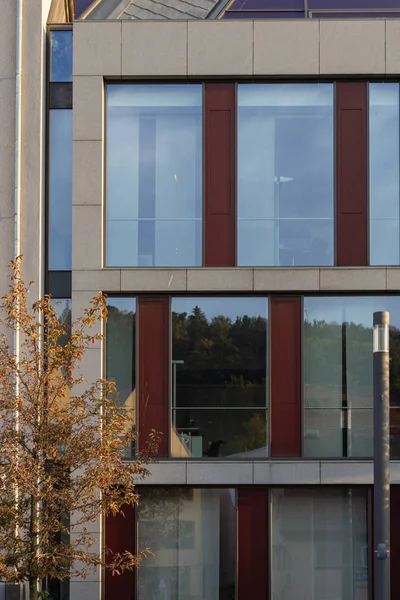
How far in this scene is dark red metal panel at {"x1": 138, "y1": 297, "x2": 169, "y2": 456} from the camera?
58.6 feet

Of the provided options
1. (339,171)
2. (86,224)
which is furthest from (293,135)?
(86,224)

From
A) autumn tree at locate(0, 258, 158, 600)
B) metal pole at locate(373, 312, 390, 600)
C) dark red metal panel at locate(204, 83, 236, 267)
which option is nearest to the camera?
metal pole at locate(373, 312, 390, 600)

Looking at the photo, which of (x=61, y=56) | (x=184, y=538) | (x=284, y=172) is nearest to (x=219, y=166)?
(x=284, y=172)

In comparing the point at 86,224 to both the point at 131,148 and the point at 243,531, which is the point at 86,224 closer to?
the point at 131,148

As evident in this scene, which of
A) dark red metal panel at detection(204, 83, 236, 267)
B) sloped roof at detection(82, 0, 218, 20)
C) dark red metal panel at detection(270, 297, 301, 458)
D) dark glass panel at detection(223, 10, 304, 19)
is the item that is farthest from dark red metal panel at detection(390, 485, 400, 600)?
sloped roof at detection(82, 0, 218, 20)

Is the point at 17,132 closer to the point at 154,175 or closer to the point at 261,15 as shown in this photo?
the point at 154,175

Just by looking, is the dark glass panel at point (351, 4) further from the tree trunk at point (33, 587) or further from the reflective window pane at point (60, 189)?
the tree trunk at point (33, 587)

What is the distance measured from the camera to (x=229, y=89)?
1834 cm

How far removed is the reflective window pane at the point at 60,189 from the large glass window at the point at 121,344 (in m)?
1.33

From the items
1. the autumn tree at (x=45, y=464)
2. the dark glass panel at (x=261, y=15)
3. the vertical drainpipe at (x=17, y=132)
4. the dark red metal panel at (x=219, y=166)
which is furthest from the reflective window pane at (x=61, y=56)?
the autumn tree at (x=45, y=464)

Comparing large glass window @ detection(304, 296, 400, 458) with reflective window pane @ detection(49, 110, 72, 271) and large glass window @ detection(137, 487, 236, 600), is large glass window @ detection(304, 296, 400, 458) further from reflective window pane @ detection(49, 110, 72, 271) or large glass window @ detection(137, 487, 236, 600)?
reflective window pane @ detection(49, 110, 72, 271)

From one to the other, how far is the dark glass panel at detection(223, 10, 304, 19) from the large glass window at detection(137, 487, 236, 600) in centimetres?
931

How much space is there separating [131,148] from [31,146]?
182 centimetres

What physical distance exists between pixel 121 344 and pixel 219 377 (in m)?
1.87
